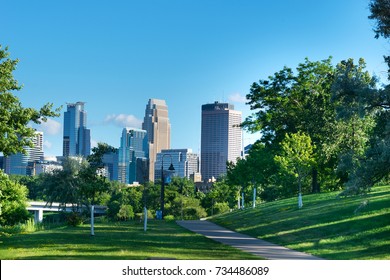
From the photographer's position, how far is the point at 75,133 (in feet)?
472

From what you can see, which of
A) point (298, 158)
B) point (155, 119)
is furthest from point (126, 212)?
point (155, 119)

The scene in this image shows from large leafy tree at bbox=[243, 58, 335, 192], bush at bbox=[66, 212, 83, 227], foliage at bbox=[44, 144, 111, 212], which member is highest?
large leafy tree at bbox=[243, 58, 335, 192]

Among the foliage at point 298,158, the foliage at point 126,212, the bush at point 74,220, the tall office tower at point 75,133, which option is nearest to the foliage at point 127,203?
the foliage at point 126,212

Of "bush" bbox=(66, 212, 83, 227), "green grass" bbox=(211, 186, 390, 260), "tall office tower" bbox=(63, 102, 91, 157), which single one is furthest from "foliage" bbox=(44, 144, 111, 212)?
"tall office tower" bbox=(63, 102, 91, 157)

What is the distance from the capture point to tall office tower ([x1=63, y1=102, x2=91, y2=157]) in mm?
125800

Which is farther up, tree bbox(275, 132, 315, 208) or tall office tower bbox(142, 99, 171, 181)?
tall office tower bbox(142, 99, 171, 181)

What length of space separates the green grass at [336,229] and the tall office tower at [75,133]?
89.5 meters

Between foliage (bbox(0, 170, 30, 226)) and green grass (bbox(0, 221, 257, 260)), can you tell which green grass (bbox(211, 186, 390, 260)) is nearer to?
green grass (bbox(0, 221, 257, 260))

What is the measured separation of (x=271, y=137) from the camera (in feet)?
197

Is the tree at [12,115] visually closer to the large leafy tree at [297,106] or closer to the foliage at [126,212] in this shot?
the large leafy tree at [297,106]

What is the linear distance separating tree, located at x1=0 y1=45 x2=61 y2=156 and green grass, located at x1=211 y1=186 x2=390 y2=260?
10.6 meters

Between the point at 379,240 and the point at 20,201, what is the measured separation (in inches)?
1173

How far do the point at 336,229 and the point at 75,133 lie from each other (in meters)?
121

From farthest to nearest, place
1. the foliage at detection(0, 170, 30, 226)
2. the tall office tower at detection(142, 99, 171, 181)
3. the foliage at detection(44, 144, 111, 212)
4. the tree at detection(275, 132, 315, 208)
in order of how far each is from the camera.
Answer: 1. the tall office tower at detection(142, 99, 171, 181)
2. the foliage at detection(0, 170, 30, 226)
3. the tree at detection(275, 132, 315, 208)
4. the foliage at detection(44, 144, 111, 212)
